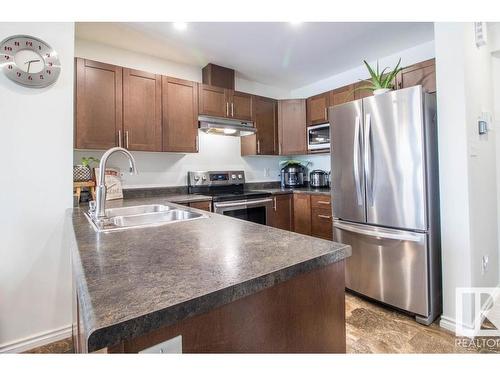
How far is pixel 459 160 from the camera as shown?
5.98ft

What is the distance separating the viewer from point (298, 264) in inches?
29.4

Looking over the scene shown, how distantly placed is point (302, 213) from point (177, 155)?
1.71 m

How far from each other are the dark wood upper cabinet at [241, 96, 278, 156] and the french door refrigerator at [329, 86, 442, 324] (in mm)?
1305

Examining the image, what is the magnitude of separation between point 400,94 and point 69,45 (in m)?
2.51

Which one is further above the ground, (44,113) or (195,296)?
(44,113)

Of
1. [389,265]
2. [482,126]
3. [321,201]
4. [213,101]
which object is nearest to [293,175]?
[321,201]

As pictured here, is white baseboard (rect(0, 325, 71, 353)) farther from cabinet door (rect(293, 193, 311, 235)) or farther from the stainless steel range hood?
cabinet door (rect(293, 193, 311, 235))

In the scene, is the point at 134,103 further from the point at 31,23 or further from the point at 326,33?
the point at 326,33

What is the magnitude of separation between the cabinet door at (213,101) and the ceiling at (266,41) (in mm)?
354

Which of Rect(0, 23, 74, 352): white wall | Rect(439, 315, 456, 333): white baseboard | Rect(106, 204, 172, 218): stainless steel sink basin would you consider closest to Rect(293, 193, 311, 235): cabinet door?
Rect(439, 315, 456, 333): white baseboard

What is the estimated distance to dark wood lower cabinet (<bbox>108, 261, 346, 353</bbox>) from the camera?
0.57 metres

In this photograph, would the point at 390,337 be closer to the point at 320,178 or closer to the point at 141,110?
the point at 320,178

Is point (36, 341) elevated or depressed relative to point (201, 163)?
depressed

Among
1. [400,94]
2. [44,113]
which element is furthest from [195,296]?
[400,94]
